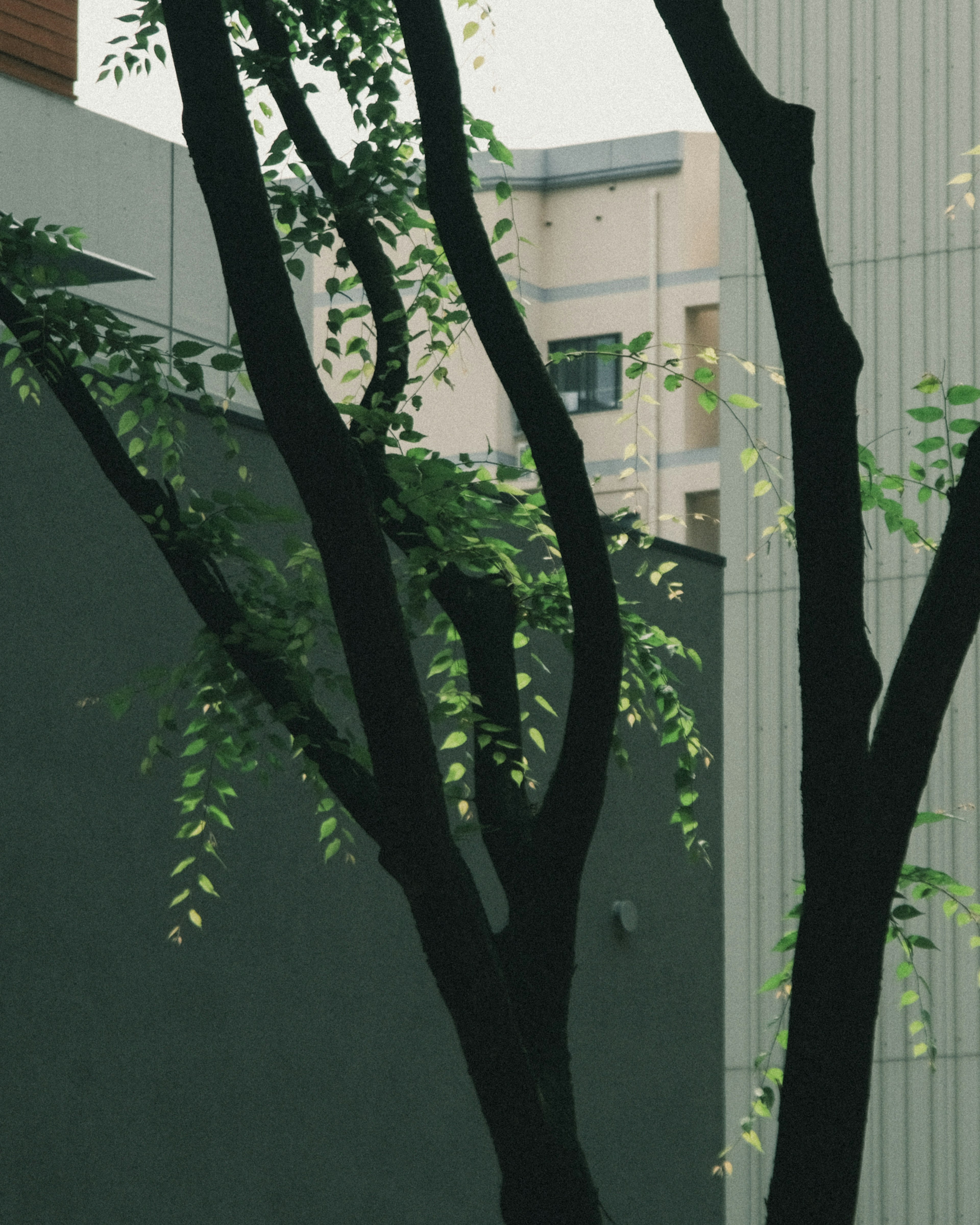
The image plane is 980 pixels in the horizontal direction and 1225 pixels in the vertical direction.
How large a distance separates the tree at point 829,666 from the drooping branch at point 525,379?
48 centimetres

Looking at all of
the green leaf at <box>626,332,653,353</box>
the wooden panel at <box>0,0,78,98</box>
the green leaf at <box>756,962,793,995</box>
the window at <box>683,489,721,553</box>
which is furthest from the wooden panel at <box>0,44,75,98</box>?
the window at <box>683,489,721,553</box>

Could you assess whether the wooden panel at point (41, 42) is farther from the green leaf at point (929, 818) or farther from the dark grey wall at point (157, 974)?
the green leaf at point (929, 818)

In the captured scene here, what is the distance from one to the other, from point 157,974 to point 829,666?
14.2ft

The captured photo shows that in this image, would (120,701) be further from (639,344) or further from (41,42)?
(41,42)

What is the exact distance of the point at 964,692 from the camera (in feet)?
41.5

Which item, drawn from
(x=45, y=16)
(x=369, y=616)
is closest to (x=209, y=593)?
(x=369, y=616)

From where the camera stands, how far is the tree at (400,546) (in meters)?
3.46

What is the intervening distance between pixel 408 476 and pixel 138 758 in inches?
127

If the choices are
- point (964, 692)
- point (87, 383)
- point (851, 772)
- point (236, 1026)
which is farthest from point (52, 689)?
point (964, 692)

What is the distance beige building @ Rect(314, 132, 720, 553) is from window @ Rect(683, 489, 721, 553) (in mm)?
62

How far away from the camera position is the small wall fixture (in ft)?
31.9

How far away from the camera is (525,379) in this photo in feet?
11.9

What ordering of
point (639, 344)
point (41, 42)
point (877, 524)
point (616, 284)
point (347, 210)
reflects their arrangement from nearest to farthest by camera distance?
point (639, 344), point (347, 210), point (41, 42), point (877, 524), point (616, 284)

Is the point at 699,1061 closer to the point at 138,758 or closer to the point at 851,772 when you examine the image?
the point at 138,758
